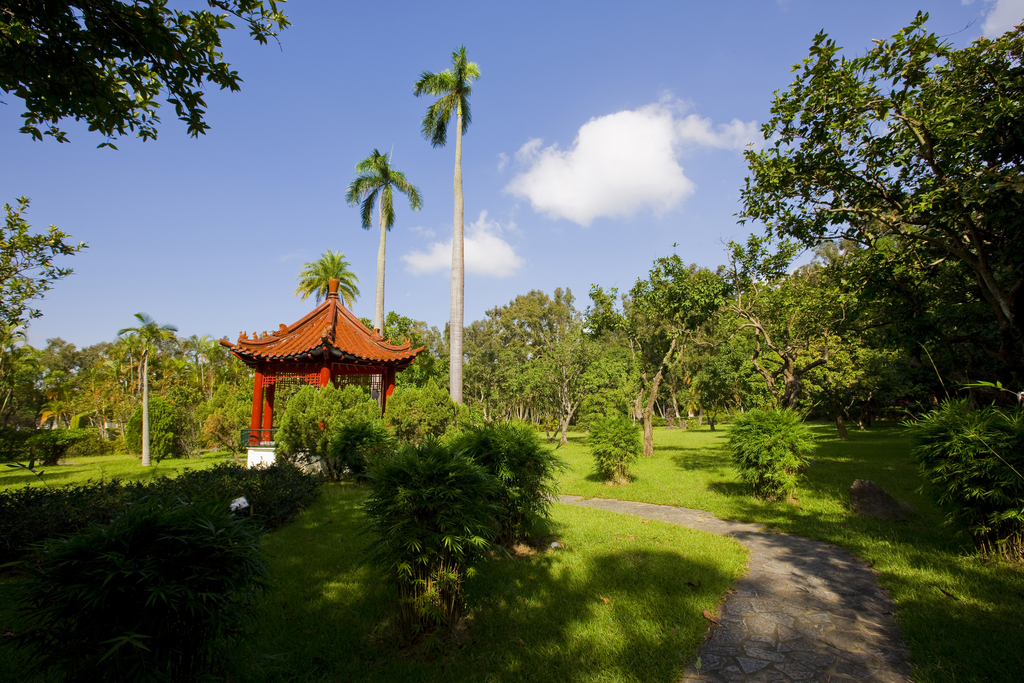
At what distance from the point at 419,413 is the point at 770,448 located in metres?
9.23

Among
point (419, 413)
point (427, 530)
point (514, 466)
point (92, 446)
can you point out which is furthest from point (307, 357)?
point (92, 446)

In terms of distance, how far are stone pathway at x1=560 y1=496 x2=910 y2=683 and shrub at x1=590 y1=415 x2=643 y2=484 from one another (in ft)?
17.1

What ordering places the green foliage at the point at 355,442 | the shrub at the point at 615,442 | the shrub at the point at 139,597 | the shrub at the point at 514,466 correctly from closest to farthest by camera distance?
1. the shrub at the point at 139,597
2. the shrub at the point at 514,466
3. the green foliage at the point at 355,442
4. the shrub at the point at 615,442

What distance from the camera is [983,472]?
17.8 ft

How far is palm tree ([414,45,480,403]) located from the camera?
55.8 feet

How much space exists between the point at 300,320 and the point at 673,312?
45.2 ft

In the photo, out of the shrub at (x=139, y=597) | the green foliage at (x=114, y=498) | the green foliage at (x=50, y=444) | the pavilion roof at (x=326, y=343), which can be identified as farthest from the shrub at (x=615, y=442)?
the green foliage at (x=50, y=444)

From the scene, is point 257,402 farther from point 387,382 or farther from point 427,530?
point 427,530

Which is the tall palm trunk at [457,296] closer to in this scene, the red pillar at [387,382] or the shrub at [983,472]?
the red pillar at [387,382]

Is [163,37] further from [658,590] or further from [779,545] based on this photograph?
[779,545]

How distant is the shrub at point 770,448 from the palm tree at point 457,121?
991 centimetres

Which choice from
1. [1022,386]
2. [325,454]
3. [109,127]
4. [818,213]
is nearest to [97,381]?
[325,454]

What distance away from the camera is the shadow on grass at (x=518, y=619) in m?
3.64

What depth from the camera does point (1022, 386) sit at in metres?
9.43
